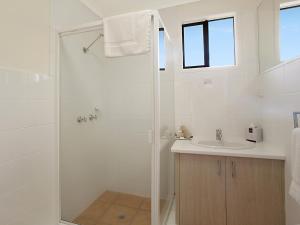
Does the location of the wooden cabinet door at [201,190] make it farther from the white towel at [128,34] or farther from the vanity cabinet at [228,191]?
the white towel at [128,34]

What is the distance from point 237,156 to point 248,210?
0.44m

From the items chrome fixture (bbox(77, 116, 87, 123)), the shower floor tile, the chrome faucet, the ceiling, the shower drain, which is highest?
the ceiling

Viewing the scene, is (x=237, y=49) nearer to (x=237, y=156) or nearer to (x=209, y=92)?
(x=209, y=92)

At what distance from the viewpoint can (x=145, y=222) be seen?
159cm

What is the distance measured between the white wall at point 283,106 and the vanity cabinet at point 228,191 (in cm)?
10

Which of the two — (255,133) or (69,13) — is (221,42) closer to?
(255,133)

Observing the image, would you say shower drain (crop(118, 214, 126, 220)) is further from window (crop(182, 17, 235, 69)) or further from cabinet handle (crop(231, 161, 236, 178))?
window (crop(182, 17, 235, 69))

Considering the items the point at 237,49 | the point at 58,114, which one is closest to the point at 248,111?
the point at 237,49

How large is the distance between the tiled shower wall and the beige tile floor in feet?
1.19

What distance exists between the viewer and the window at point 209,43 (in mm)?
1992

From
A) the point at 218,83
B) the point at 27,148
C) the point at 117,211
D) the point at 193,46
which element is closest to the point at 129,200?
the point at 117,211

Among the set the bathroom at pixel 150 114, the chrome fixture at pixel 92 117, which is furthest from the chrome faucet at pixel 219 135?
the chrome fixture at pixel 92 117

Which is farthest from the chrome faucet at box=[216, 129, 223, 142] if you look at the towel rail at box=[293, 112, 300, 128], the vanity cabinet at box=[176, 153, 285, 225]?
the towel rail at box=[293, 112, 300, 128]

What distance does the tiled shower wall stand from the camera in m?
1.17
